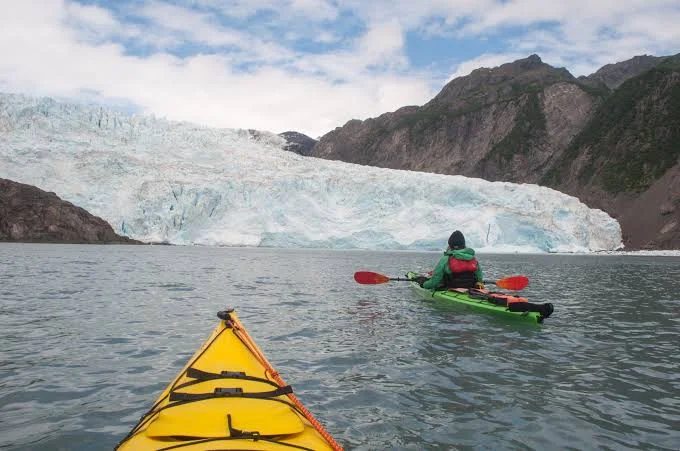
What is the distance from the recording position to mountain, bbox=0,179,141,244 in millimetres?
40969

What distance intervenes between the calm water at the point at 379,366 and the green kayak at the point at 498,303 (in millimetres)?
224

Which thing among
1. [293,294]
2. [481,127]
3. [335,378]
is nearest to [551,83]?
[481,127]

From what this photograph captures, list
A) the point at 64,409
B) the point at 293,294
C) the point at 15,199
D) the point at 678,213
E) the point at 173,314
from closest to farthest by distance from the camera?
1. the point at 64,409
2. the point at 173,314
3. the point at 293,294
4. the point at 15,199
5. the point at 678,213

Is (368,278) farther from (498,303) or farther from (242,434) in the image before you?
(242,434)

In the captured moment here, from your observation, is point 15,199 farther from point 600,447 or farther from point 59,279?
point 600,447

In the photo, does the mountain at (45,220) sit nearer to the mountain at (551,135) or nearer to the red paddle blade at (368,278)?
the red paddle blade at (368,278)

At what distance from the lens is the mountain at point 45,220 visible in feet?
134

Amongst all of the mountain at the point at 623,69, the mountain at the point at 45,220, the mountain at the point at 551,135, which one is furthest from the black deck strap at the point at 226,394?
the mountain at the point at 623,69

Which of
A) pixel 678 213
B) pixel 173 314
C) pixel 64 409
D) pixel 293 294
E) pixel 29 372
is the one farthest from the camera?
pixel 678 213

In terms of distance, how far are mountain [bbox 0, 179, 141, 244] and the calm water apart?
1258 inches

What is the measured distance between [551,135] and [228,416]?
9479cm

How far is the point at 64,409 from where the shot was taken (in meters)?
4.68

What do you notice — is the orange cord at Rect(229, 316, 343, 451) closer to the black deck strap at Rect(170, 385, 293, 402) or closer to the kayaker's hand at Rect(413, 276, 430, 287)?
the black deck strap at Rect(170, 385, 293, 402)

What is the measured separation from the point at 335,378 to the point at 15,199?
42995 mm
